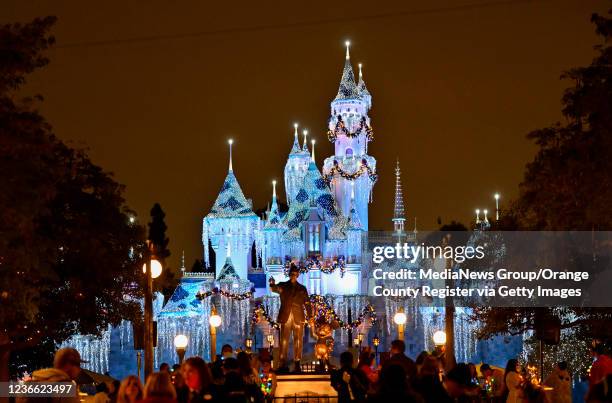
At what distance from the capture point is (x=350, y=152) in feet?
253

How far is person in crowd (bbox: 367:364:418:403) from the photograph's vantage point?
9109 millimetres

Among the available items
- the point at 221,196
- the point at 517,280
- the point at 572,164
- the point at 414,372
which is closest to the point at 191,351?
the point at 221,196

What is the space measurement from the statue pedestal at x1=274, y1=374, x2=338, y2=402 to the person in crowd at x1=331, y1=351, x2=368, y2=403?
12.8 ft

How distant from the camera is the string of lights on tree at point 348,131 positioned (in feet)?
250

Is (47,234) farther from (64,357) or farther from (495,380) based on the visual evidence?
(64,357)

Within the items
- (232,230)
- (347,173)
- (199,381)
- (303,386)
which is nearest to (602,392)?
(199,381)

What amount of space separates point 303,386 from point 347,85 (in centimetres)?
5993

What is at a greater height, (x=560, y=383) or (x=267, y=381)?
(x=267, y=381)

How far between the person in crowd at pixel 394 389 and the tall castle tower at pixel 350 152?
217ft

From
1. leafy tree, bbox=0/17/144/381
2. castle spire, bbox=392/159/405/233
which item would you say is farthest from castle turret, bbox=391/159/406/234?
leafy tree, bbox=0/17/144/381

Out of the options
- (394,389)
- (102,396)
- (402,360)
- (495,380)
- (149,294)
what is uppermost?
(149,294)

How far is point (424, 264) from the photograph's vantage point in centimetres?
7038

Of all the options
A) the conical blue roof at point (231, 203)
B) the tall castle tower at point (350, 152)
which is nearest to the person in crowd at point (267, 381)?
the conical blue roof at point (231, 203)

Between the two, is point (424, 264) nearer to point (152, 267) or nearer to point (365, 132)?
point (365, 132)
